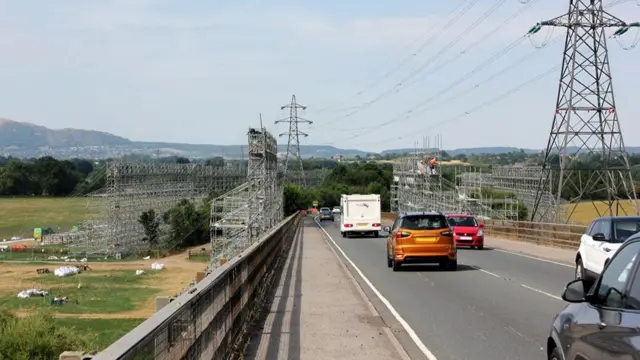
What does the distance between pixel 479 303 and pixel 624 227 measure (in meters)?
4.30

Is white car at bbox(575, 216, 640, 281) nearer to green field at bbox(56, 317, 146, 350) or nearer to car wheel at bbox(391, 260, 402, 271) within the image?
car wheel at bbox(391, 260, 402, 271)

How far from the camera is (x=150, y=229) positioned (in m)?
110

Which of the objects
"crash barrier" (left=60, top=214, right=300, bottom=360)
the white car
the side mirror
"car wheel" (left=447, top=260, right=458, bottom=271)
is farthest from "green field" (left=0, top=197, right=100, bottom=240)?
the side mirror

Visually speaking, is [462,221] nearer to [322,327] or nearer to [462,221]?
[462,221]

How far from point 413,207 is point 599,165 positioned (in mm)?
57102

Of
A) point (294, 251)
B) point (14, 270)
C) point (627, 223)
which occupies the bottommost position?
point (14, 270)

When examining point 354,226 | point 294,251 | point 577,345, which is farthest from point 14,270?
point 577,345

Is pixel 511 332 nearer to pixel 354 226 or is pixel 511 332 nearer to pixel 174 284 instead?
pixel 354 226

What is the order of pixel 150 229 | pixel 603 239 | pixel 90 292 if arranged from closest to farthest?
pixel 603 239, pixel 90 292, pixel 150 229

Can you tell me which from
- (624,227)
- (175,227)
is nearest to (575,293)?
(624,227)

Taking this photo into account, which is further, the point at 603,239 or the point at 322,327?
the point at 603,239

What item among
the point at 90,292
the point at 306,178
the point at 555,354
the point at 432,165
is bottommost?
the point at 90,292

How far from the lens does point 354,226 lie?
5788cm

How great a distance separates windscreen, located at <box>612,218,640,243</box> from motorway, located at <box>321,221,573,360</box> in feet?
6.11
